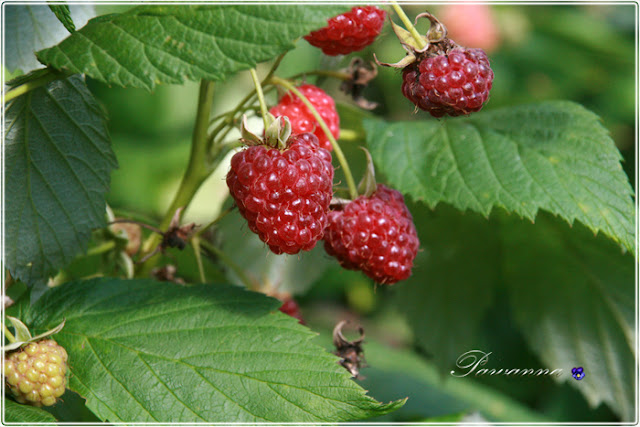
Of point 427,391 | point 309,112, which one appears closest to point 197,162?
point 309,112

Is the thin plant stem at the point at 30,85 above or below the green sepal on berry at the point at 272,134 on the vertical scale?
above

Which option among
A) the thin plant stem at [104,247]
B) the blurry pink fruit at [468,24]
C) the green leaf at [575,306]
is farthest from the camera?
the blurry pink fruit at [468,24]

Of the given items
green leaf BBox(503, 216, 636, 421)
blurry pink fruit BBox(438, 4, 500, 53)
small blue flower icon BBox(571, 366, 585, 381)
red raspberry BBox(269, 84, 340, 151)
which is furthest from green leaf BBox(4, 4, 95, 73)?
blurry pink fruit BBox(438, 4, 500, 53)

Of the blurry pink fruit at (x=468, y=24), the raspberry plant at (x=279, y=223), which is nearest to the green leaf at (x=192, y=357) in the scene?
the raspberry plant at (x=279, y=223)

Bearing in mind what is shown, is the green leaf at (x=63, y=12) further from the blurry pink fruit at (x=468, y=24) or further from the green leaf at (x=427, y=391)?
the blurry pink fruit at (x=468, y=24)

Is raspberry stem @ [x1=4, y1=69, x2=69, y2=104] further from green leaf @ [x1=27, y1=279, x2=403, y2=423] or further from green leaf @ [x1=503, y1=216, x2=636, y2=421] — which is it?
green leaf @ [x1=503, y1=216, x2=636, y2=421]

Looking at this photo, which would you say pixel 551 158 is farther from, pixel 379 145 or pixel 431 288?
pixel 431 288

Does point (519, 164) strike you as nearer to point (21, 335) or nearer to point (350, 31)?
point (350, 31)
